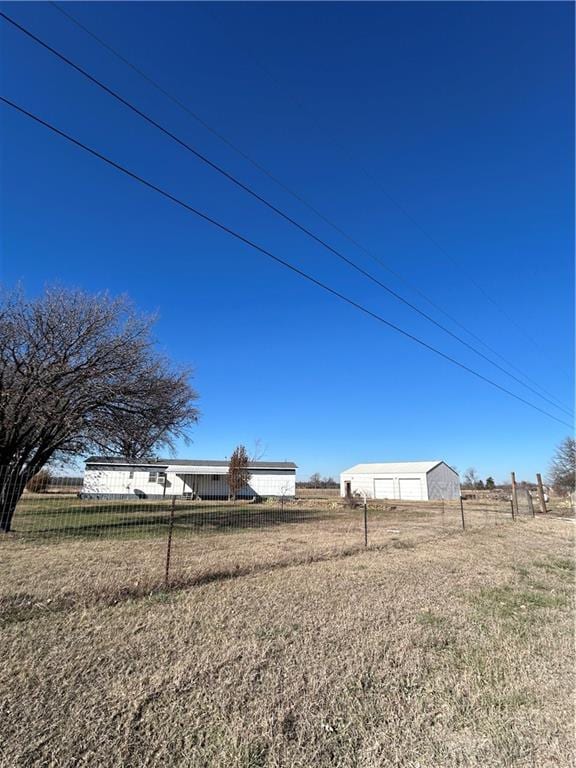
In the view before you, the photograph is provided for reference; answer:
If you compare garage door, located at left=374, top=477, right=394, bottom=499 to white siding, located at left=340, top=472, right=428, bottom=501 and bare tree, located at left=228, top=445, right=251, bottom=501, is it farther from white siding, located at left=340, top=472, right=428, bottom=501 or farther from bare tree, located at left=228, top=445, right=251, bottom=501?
bare tree, located at left=228, top=445, right=251, bottom=501

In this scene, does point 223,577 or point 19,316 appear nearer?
point 223,577

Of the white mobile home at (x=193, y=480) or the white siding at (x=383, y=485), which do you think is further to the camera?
the white siding at (x=383, y=485)

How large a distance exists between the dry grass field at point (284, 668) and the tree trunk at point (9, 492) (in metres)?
4.96

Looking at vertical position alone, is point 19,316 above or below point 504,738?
above

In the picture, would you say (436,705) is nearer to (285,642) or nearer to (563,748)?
(563,748)

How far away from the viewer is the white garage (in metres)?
39.1

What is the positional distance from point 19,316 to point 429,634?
1300 centimetres

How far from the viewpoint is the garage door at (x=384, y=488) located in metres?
41.3

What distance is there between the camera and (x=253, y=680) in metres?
3.22

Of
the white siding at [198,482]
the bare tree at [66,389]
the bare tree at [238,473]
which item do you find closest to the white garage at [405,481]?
the white siding at [198,482]

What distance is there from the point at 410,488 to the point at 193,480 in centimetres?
2079

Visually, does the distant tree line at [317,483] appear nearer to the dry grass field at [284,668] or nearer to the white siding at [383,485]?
the white siding at [383,485]

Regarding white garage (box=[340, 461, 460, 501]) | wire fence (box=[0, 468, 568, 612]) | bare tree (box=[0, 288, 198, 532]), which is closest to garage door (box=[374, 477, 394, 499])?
white garage (box=[340, 461, 460, 501])

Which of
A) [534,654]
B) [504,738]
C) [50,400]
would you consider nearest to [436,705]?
[504,738]
